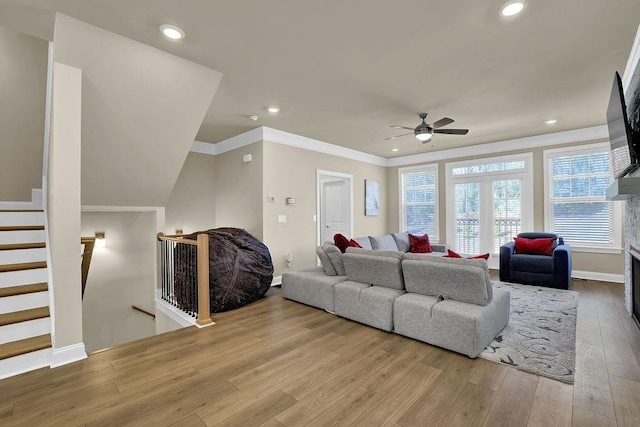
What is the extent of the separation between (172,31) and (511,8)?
2656 mm

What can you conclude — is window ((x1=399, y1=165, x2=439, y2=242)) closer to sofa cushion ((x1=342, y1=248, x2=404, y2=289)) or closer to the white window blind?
the white window blind

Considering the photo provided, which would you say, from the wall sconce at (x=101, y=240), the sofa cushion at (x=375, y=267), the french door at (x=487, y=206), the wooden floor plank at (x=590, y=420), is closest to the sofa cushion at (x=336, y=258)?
the sofa cushion at (x=375, y=267)

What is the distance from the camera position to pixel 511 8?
2221mm

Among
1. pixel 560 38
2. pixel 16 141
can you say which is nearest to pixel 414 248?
pixel 560 38

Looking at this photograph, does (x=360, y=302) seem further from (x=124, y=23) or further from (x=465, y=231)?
(x=465, y=231)

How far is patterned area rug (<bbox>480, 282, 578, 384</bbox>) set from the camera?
8.09 ft

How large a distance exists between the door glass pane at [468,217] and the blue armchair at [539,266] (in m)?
1.17

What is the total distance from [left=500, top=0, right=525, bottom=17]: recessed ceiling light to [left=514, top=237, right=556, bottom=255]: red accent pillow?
13.6 ft

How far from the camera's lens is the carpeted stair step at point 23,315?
8.55 feet

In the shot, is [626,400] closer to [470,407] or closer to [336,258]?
[470,407]

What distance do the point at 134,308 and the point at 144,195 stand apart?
226cm

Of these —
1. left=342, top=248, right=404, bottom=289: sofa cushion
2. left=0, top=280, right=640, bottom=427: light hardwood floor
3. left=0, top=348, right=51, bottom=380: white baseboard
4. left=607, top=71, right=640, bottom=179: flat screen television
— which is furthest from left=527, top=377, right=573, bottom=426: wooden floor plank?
left=0, top=348, right=51, bottom=380: white baseboard

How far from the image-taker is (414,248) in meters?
6.24

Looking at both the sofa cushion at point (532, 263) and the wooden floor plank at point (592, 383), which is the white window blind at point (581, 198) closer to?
the sofa cushion at point (532, 263)
